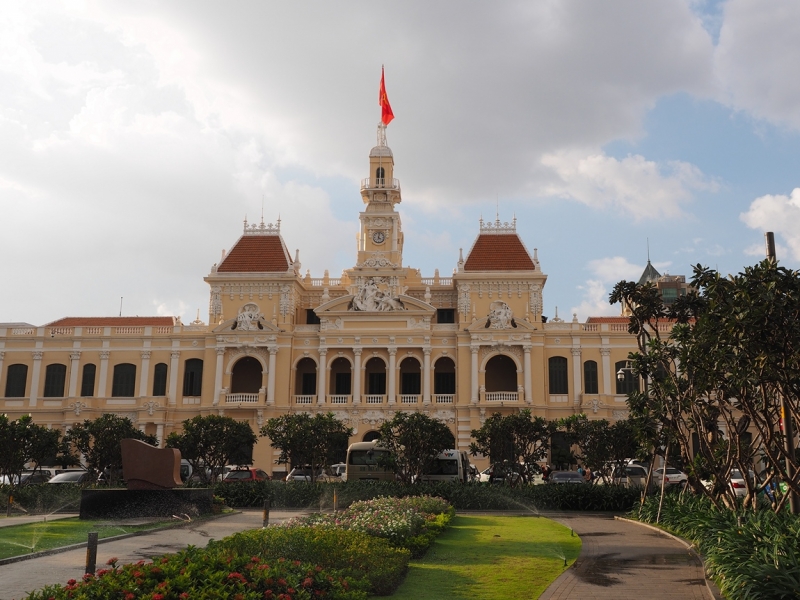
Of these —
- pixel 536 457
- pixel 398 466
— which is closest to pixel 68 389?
pixel 398 466

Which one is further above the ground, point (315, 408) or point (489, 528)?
point (315, 408)

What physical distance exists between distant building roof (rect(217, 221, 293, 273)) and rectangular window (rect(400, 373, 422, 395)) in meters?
10.7

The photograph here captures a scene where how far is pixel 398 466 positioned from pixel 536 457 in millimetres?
5858

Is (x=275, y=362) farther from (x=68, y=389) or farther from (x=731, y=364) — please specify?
Result: (x=731, y=364)

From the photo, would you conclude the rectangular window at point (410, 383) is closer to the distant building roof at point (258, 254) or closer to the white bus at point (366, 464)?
the distant building roof at point (258, 254)

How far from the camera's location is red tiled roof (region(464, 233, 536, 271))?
2012 inches

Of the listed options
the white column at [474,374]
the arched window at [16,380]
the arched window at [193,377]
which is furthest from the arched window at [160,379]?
the white column at [474,374]

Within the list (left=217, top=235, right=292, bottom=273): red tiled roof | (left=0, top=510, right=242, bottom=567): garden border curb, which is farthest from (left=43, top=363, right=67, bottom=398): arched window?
(left=0, top=510, right=242, bottom=567): garden border curb

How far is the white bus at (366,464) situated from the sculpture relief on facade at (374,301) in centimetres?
1694

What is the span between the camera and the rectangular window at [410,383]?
51250 mm

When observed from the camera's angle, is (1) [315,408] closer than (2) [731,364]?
No

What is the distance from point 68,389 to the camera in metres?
50.5

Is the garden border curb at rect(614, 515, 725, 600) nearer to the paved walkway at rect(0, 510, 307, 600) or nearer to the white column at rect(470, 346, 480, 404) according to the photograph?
the paved walkway at rect(0, 510, 307, 600)

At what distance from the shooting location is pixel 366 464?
33.0 metres
